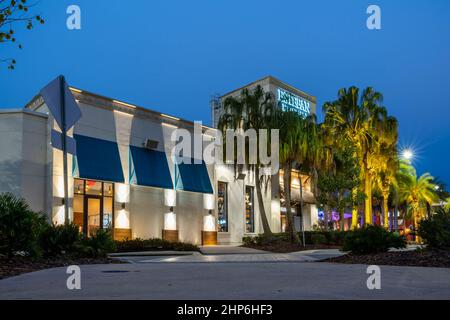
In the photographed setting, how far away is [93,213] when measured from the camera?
25.5 m

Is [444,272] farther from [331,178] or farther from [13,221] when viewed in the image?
[331,178]

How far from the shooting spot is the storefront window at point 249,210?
3478 centimetres

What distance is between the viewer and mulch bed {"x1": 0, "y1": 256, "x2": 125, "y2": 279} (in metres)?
9.64

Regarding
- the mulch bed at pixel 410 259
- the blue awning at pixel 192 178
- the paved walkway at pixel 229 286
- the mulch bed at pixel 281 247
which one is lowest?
the mulch bed at pixel 281 247

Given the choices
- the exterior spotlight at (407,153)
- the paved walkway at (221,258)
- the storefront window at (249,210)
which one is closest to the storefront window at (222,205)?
the storefront window at (249,210)

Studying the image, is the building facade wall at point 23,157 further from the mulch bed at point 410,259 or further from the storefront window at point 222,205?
the mulch bed at point 410,259

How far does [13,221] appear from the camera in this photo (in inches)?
442

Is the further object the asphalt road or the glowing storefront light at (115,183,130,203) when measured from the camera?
the glowing storefront light at (115,183,130,203)

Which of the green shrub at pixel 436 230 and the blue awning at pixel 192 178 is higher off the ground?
the blue awning at pixel 192 178

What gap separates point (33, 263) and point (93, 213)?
47.3 feet

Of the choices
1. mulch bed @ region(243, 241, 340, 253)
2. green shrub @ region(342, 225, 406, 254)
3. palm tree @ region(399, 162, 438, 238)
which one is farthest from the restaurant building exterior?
palm tree @ region(399, 162, 438, 238)

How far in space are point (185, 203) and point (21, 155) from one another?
405 inches

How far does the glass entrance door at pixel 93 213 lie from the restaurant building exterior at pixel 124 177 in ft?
0.16

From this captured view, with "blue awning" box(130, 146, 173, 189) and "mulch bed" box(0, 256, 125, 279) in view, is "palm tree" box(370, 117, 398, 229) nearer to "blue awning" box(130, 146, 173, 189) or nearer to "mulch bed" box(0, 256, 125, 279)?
"blue awning" box(130, 146, 173, 189)
